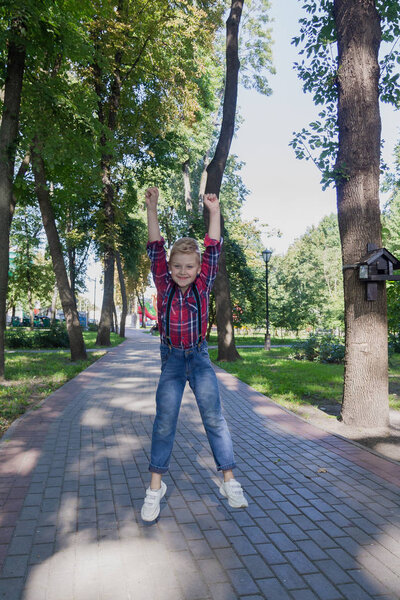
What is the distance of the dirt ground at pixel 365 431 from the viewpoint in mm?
5164

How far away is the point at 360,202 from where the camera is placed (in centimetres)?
613

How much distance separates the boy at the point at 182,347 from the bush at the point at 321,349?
12248mm

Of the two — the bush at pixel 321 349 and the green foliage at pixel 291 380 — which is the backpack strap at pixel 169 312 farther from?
the bush at pixel 321 349

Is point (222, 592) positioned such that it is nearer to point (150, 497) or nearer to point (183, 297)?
point (150, 497)

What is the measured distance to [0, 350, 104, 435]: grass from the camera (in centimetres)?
706

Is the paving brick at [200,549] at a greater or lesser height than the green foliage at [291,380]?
lesser

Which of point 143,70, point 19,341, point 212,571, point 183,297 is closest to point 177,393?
point 183,297

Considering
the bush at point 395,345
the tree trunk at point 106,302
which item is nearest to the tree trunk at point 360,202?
the bush at point 395,345

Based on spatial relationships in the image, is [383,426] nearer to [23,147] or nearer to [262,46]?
[23,147]

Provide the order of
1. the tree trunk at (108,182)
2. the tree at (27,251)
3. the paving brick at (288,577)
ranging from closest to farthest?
the paving brick at (288,577), the tree trunk at (108,182), the tree at (27,251)

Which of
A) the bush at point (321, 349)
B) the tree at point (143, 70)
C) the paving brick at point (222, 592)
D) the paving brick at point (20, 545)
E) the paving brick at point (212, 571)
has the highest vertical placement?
the tree at point (143, 70)

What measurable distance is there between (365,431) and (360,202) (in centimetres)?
284

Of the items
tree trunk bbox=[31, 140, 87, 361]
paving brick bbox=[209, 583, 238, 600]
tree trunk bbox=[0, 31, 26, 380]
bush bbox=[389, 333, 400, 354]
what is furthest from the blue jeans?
bush bbox=[389, 333, 400, 354]

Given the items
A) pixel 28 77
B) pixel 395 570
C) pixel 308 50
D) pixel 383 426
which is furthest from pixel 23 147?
pixel 395 570
